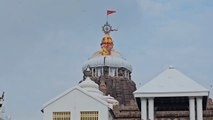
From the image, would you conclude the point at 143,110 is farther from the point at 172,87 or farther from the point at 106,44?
the point at 106,44

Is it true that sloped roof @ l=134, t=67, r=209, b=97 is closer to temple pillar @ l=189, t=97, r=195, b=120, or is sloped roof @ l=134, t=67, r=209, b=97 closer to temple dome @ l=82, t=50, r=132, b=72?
temple pillar @ l=189, t=97, r=195, b=120

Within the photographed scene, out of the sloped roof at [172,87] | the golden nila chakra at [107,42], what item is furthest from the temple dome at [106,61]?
the sloped roof at [172,87]

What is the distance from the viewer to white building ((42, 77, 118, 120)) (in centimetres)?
4150

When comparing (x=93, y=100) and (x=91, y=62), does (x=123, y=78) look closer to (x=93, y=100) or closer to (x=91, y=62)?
(x=91, y=62)

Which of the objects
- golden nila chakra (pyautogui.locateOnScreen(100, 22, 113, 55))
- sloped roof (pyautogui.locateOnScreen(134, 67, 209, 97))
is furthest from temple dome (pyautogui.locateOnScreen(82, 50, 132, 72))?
sloped roof (pyautogui.locateOnScreen(134, 67, 209, 97))

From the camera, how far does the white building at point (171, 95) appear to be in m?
41.8

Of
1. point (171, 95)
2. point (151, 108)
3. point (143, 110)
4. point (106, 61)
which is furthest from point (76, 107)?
point (106, 61)

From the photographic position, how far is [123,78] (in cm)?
8425

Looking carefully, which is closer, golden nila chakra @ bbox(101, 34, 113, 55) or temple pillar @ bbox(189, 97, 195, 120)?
temple pillar @ bbox(189, 97, 195, 120)

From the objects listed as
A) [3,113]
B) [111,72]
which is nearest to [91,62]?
[111,72]

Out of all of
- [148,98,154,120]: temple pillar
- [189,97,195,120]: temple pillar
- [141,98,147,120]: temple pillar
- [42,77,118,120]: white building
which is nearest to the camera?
[42,77,118,120]: white building

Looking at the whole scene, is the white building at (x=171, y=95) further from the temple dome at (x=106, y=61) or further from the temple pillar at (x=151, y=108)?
the temple dome at (x=106, y=61)

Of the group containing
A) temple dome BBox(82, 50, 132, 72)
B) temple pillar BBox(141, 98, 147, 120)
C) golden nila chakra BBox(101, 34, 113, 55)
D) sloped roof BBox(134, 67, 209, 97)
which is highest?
golden nila chakra BBox(101, 34, 113, 55)

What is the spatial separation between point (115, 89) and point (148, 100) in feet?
128
